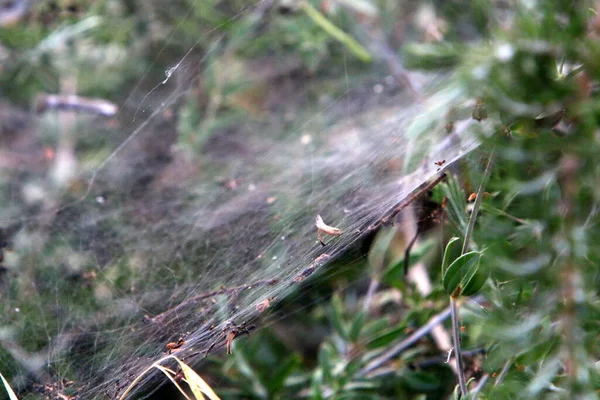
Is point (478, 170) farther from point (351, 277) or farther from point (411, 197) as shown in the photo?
point (351, 277)

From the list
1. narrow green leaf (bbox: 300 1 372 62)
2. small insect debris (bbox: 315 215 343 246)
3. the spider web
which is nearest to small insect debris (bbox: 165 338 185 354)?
the spider web

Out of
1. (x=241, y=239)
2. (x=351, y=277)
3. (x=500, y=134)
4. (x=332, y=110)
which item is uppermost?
(x=500, y=134)

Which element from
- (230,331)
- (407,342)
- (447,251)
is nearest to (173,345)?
(230,331)

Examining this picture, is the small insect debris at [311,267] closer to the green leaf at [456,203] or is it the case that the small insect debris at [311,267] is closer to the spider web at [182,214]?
the spider web at [182,214]

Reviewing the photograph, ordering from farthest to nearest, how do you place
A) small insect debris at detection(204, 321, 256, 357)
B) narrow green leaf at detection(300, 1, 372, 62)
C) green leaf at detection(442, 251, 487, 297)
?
narrow green leaf at detection(300, 1, 372, 62)
small insect debris at detection(204, 321, 256, 357)
green leaf at detection(442, 251, 487, 297)

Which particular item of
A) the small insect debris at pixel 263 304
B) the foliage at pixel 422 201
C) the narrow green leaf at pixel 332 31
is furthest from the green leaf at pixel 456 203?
the narrow green leaf at pixel 332 31

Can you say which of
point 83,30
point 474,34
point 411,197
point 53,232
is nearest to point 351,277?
point 411,197

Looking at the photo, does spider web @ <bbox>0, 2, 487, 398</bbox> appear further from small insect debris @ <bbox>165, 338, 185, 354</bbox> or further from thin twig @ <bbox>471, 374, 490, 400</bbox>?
thin twig @ <bbox>471, 374, 490, 400</bbox>
